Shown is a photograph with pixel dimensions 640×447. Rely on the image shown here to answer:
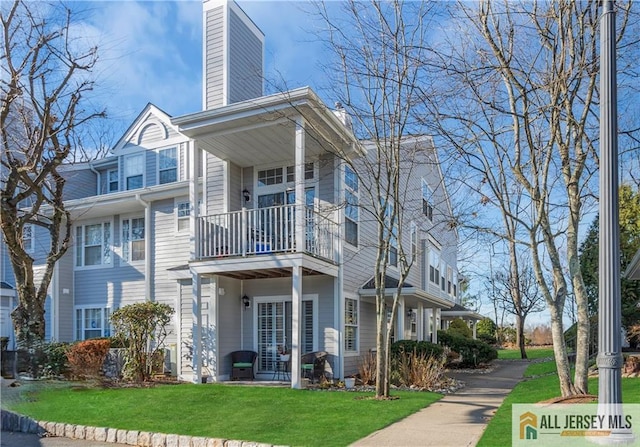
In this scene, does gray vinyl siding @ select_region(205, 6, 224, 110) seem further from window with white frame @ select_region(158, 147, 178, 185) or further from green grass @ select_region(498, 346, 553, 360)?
green grass @ select_region(498, 346, 553, 360)

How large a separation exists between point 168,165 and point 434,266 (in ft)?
41.2

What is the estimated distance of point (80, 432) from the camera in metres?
8.16

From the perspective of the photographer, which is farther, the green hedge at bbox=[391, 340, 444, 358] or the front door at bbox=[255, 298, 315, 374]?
the green hedge at bbox=[391, 340, 444, 358]

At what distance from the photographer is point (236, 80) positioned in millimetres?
14664

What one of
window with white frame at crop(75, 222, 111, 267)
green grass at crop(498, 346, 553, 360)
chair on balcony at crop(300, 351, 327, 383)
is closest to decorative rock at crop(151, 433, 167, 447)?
chair on balcony at crop(300, 351, 327, 383)

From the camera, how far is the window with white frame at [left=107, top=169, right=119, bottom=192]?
18516 mm

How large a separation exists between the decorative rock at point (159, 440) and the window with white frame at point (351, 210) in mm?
7555

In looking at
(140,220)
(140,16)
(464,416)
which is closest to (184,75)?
(140,16)

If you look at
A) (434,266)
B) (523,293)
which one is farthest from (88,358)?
(523,293)

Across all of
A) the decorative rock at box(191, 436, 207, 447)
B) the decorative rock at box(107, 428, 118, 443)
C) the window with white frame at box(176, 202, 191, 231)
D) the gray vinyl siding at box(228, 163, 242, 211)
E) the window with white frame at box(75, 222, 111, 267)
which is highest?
the gray vinyl siding at box(228, 163, 242, 211)

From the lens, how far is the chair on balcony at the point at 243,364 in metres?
13.4

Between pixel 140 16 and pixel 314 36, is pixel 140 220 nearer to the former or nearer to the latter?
pixel 140 16

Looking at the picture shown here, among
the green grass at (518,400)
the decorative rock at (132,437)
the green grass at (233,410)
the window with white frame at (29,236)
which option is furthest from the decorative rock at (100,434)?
the window with white frame at (29,236)

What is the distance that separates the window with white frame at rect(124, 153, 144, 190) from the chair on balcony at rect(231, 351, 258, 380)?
7174 mm
